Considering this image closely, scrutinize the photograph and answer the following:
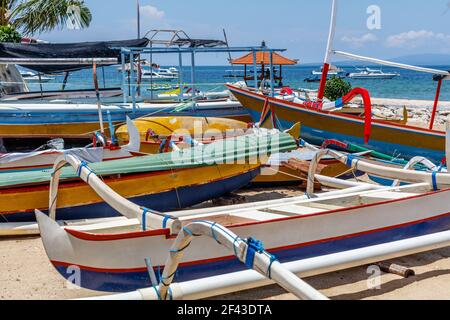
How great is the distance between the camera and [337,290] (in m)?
5.34

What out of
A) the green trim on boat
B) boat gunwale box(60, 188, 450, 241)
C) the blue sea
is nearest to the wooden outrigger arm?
boat gunwale box(60, 188, 450, 241)

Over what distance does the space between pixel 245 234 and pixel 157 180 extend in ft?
8.47

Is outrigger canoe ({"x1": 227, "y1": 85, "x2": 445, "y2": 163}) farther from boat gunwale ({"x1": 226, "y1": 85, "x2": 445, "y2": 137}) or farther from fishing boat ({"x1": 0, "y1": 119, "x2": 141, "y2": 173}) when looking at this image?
fishing boat ({"x1": 0, "y1": 119, "x2": 141, "y2": 173})

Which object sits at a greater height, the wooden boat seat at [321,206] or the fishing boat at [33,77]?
the fishing boat at [33,77]

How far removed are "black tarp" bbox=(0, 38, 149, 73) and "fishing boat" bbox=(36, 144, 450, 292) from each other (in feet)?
27.5

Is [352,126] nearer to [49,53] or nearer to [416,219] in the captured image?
[416,219]

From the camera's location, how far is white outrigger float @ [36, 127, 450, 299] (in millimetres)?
4668

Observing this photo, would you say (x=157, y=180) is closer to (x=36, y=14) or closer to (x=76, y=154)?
(x=76, y=154)

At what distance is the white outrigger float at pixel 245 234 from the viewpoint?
4668 mm

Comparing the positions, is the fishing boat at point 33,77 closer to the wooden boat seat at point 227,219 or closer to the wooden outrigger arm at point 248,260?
the wooden boat seat at point 227,219

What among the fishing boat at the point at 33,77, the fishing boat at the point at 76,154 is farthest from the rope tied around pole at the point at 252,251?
the fishing boat at the point at 33,77

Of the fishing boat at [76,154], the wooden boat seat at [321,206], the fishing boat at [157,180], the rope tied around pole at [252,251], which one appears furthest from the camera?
the fishing boat at [76,154]

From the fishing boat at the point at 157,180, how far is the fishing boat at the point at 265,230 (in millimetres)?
1187

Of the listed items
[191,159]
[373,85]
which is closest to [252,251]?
[191,159]
